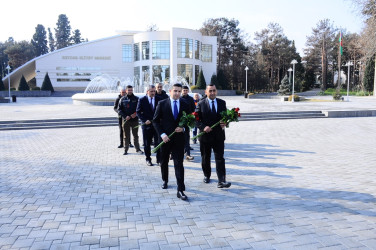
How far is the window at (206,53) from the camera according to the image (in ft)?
165

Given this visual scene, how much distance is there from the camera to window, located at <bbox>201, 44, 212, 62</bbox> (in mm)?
50147

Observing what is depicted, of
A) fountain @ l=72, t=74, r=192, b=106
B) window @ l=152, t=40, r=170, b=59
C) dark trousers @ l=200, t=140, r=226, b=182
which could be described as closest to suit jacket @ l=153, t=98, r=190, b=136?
dark trousers @ l=200, t=140, r=226, b=182

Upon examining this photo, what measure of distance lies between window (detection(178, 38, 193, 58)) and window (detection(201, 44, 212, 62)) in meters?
3.95

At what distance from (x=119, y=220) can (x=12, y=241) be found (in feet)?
4.17

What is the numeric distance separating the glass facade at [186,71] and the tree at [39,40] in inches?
2152

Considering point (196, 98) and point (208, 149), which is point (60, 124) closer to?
point (196, 98)

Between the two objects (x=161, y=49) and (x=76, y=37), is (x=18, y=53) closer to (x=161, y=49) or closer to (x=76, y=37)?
(x=76, y=37)

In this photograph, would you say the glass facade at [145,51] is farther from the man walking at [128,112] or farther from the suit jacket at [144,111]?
the suit jacket at [144,111]

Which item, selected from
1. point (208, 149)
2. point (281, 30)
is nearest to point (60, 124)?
point (208, 149)

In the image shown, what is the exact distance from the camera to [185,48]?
46.1m

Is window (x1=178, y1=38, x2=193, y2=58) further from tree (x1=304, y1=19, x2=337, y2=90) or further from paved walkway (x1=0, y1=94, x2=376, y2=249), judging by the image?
paved walkway (x1=0, y1=94, x2=376, y2=249)

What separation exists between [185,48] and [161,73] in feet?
18.0

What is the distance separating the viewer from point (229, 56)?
5694 cm

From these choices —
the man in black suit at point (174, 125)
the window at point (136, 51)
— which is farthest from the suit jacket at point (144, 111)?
the window at point (136, 51)
